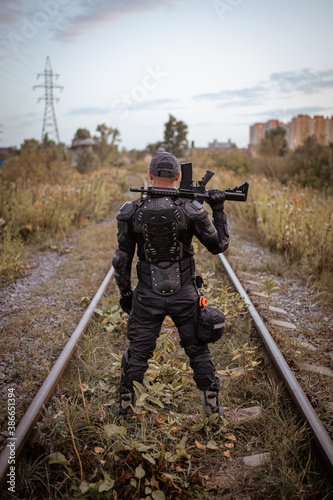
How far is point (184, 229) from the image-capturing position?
2.77m

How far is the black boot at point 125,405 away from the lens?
2994mm

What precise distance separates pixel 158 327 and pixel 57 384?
1.15 m

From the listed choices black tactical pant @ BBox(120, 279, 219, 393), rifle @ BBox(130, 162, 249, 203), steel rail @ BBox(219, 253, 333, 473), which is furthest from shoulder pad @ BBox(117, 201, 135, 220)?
steel rail @ BBox(219, 253, 333, 473)

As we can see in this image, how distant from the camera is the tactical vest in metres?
2.71

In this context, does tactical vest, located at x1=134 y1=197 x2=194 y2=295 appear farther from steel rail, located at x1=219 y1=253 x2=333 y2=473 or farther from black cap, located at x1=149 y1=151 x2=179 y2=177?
steel rail, located at x1=219 y1=253 x2=333 y2=473

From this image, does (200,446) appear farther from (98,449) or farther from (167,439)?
(98,449)

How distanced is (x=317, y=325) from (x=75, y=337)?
9.55 feet

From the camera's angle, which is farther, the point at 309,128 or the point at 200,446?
the point at 309,128

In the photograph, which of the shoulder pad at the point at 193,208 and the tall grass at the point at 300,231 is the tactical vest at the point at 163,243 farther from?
the tall grass at the point at 300,231

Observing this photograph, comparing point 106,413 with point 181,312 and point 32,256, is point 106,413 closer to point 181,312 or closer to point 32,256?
point 181,312

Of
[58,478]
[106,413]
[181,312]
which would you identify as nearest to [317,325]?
[181,312]

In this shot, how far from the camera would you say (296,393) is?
9.95 ft

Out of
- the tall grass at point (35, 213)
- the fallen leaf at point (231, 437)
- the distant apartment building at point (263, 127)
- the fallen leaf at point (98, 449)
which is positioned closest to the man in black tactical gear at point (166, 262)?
the fallen leaf at point (231, 437)

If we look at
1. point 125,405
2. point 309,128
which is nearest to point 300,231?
point 125,405
